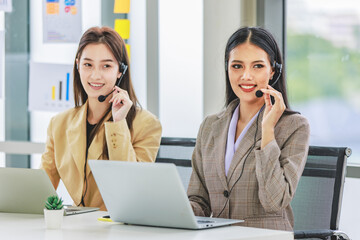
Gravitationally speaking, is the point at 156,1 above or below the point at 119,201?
above

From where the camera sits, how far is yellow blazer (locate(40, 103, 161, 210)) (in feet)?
8.69

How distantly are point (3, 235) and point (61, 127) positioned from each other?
1.05 m

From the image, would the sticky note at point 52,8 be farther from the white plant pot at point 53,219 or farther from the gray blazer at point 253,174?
the white plant pot at point 53,219

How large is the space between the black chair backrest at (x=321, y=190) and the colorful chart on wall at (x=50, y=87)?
2.16 meters

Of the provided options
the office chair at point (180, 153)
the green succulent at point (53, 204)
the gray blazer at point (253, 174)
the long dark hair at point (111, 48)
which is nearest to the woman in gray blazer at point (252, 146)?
the gray blazer at point (253, 174)

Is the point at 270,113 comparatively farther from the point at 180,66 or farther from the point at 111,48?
the point at 180,66

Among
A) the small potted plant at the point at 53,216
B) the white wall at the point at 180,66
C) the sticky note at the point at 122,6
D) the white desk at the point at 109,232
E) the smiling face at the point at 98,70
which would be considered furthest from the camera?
the sticky note at the point at 122,6

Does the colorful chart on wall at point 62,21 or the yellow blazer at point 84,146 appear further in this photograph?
the colorful chart on wall at point 62,21

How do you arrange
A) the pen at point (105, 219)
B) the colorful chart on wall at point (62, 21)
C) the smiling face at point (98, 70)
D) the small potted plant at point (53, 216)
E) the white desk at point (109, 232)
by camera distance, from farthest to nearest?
the colorful chart on wall at point (62, 21) < the smiling face at point (98, 70) < the pen at point (105, 219) < the small potted plant at point (53, 216) < the white desk at point (109, 232)

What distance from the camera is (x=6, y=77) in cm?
432

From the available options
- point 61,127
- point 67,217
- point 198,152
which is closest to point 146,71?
point 61,127

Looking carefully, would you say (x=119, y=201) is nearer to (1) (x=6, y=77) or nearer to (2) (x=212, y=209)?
(2) (x=212, y=209)

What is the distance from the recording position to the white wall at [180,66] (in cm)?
373

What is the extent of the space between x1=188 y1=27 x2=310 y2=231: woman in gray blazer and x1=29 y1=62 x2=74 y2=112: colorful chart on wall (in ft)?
6.03
